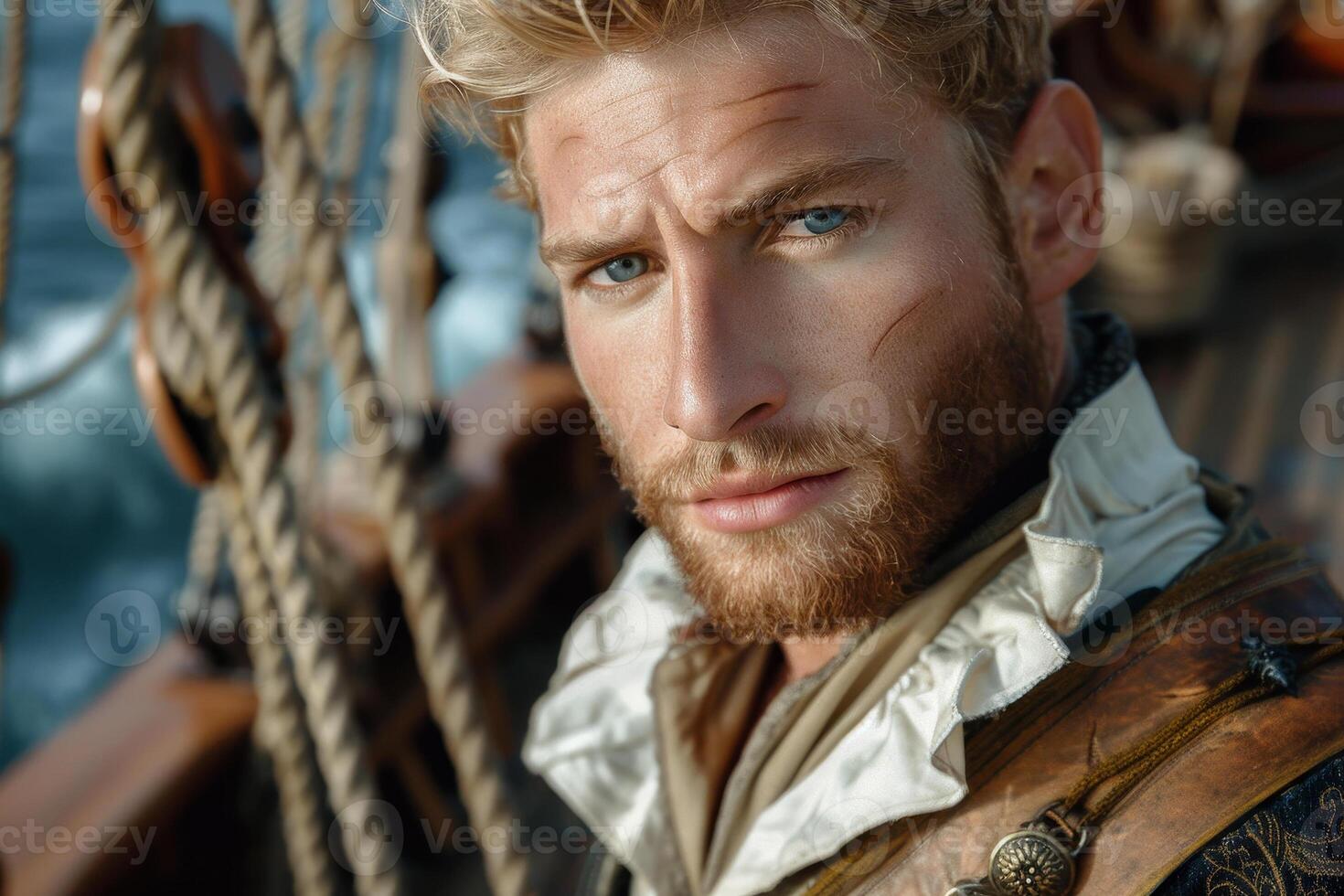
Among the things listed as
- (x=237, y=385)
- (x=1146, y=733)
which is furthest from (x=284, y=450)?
(x=1146, y=733)

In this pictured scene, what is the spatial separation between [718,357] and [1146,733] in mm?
402

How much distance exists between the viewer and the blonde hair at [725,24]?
0.82 m

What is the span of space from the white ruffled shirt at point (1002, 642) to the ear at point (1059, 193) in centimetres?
11

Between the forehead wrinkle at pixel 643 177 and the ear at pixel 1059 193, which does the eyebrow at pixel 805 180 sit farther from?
the ear at pixel 1059 193

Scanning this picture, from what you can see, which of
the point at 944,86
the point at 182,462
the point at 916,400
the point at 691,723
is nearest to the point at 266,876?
the point at 182,462

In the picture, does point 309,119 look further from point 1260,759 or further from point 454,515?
point 1260,759

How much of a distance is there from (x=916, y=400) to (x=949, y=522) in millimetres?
112

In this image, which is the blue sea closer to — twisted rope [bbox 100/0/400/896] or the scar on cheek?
twisted rope [bbox 100/0/400/896]

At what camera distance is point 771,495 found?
0.86 metres

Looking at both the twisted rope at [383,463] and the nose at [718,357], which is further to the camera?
the twisted rope at [383,463]

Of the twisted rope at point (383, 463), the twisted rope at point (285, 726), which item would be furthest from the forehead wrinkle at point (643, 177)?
the twisted rope at point (285, 726)

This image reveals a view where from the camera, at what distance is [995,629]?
0.85 metres

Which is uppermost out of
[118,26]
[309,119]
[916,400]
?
[118,26]

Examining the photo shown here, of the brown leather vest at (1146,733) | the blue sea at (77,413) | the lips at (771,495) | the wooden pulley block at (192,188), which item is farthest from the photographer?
the blue sea at (77,413)
